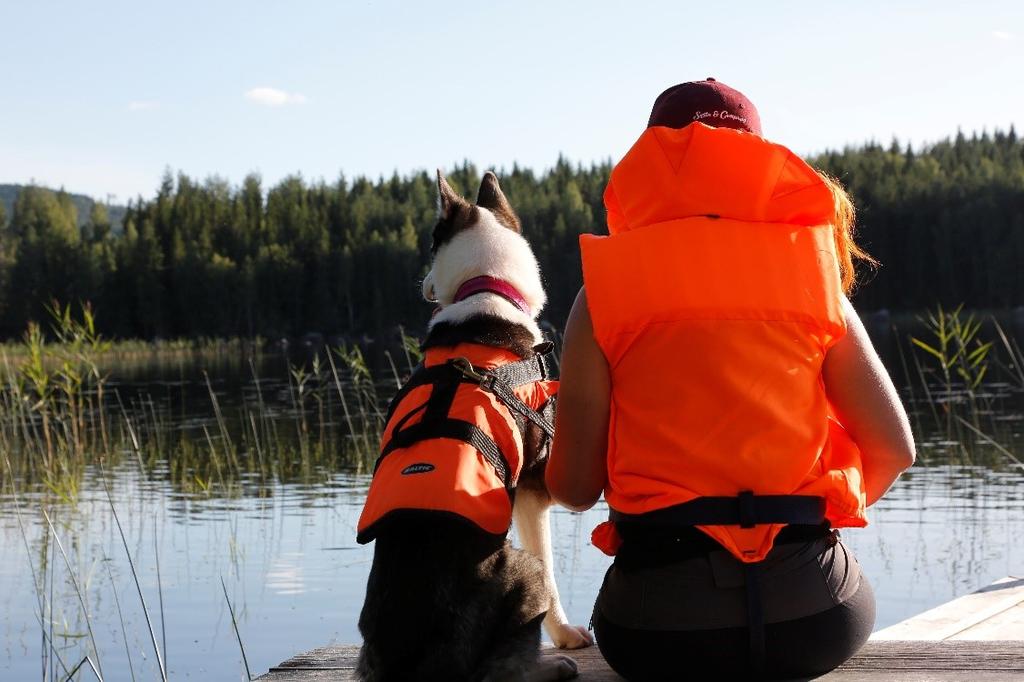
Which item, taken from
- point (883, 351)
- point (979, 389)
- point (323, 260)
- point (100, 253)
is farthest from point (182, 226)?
point (979, 389)

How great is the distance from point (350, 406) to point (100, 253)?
244ft

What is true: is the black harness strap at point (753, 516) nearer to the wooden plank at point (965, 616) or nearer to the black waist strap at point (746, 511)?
the black waist strap at point (746, 511)

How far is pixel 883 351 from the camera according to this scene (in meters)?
32.8

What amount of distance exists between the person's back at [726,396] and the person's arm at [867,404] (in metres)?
0.03

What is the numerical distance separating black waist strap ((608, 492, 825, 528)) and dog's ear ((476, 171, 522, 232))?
2.11 metres

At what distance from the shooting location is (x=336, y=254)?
288ft

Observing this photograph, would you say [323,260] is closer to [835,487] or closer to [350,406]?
[350,406]

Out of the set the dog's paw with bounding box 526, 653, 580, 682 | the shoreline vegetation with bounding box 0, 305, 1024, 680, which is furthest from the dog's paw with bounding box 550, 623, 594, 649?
the shoreline vegetation with bounding box 0, 305, 1024, 680

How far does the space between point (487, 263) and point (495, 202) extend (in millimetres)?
439

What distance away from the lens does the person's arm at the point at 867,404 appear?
2.44m

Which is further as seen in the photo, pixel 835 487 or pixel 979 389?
pixel 979 389

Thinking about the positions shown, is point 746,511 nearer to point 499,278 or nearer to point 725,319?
point 725,319

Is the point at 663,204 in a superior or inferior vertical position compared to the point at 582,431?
superior

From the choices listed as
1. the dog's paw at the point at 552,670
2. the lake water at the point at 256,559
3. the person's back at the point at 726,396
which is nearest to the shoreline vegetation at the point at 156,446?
the lake water at the point at 256,559
